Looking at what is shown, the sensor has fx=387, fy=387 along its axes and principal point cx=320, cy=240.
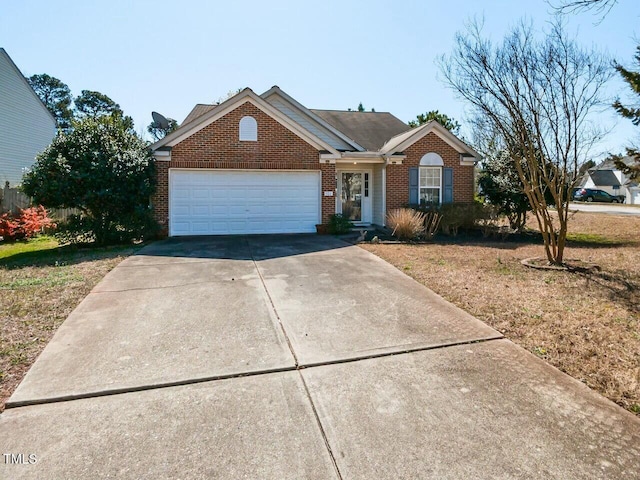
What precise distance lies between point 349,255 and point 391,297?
3.43m

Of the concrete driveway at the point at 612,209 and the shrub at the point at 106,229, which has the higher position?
the concrete driveway at the point at 612,209

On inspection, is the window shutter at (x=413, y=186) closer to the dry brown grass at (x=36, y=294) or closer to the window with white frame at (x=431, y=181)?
the window with white frame at (x=431, y=181)

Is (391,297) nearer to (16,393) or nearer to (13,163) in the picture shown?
(16,393)

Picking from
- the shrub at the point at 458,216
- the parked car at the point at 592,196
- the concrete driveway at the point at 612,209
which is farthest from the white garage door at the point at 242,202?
the parked car at the point at 592,196

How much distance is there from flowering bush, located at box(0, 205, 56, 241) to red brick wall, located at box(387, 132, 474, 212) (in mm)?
12117

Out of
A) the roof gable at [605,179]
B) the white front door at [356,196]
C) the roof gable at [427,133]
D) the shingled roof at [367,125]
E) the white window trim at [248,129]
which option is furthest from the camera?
the roof gable at [605,179]

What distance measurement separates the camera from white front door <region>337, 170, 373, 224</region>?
15555 mm

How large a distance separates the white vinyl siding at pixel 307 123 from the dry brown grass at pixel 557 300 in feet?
18.7

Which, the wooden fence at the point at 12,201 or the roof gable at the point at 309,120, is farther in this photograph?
the roof gable at the point at 309,120

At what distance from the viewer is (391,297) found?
19.5 ft

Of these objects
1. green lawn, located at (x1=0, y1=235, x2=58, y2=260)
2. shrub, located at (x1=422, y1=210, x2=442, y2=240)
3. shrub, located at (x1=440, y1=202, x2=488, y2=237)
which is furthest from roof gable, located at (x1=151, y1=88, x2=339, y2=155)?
shrub, located at (x1=440, y1=202, x2=488, y2=237)

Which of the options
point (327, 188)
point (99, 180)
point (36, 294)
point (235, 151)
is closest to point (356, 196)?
point (327, 188)

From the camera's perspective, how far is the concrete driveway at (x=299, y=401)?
8.07 feet

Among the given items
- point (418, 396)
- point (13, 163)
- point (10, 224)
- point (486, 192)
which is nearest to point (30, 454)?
point (418, 396)
